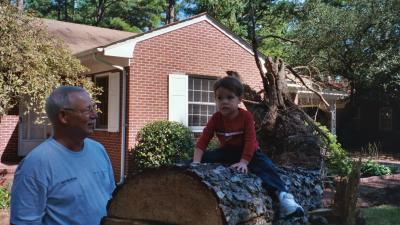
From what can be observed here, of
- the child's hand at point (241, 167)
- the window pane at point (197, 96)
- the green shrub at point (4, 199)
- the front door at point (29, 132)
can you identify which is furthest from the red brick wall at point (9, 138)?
the child's hand at point (241, 167)

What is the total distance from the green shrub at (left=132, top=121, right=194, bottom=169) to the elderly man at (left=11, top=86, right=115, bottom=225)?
8.95 metres

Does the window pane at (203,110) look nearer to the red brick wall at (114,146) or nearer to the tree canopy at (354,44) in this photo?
the red brick wall at (114,146)

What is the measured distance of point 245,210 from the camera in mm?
2725

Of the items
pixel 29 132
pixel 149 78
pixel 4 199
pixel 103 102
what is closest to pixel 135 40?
pixel 149 78

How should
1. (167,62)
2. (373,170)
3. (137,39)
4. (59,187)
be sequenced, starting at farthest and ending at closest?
→ (167,62) < (137,39) < (373,170) < (59,187)

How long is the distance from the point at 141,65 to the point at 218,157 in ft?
29.1

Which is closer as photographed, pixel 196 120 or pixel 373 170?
pixel 373 170

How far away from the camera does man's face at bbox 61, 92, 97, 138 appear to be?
2.43m

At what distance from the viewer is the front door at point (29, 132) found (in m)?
13.5

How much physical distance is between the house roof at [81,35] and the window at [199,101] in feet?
10.7

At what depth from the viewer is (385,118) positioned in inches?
1069

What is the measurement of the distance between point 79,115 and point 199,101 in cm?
1126

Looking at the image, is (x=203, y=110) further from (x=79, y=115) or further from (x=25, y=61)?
(x=79, y=115)

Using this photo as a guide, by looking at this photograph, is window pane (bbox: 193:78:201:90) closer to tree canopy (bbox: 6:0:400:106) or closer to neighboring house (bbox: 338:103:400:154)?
tree canopy (bbox: 6:0:400:106)
